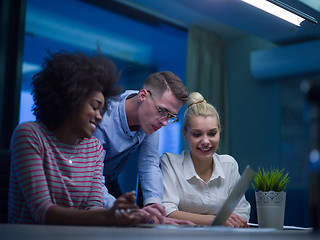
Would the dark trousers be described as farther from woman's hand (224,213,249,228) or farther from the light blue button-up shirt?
woman's hand (224,213,249,228)

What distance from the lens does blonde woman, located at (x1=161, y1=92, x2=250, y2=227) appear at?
73.5 inches

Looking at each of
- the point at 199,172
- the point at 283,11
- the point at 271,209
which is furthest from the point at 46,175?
the point at 283,11

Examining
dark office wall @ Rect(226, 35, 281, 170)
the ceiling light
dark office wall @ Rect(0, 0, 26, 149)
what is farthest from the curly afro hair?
dark office wall @ Rect(226, 35, 281, 170)

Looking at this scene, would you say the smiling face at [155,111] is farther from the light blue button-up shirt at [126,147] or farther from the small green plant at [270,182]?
the small green plant at [270,182]

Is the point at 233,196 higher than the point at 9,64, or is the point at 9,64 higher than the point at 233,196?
the point at 9,64

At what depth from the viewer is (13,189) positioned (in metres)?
1.25

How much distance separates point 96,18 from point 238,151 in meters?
2.34

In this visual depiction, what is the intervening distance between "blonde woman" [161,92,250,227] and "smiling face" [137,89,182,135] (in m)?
0.16

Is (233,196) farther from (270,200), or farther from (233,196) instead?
(270,200)

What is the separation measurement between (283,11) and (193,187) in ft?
3.13

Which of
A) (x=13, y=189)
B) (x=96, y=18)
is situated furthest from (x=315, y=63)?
(x=13, y=189)

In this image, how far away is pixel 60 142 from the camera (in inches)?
52.2

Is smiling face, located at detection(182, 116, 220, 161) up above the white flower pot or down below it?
above

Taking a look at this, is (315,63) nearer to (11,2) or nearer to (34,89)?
(11,2)
